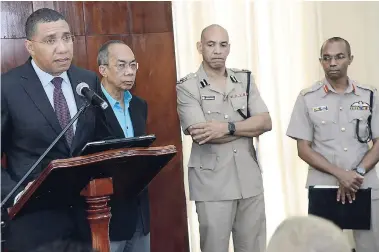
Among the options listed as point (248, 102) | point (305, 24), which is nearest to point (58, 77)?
point (248, 102)

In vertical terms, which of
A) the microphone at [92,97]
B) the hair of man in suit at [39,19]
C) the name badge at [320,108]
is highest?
the hair of man in suit at [39,19]

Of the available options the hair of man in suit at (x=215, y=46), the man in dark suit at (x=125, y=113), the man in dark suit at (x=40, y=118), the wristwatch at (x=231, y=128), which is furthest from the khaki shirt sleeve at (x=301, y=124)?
the man in dark suit at (x=40, y=118)

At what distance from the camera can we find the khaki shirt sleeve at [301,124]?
380 cm

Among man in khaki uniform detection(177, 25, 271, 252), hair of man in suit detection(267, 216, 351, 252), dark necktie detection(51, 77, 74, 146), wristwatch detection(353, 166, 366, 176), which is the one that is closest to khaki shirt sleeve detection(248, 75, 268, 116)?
man in khaki uniform detection(177, 25, 271, 252)

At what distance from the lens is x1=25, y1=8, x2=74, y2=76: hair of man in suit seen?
2943 mm

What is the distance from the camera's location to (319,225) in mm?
1367

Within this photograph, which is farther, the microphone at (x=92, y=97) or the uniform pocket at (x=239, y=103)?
the uniform pocket at (x=239, y=103)

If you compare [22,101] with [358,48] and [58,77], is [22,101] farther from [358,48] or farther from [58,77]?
[358,48]

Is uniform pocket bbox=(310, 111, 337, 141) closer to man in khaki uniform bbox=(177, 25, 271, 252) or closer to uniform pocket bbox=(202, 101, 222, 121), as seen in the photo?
man in khaki uniform bbox=(177, 25, 271, 252)

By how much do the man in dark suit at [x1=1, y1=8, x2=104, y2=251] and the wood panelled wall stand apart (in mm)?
820

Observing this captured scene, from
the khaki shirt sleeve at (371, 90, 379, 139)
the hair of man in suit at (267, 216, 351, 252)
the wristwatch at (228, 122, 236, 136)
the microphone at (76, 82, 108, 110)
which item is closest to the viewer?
the hair of man in suit at (267, 216, 351, 252)

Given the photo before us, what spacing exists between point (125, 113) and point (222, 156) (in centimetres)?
66

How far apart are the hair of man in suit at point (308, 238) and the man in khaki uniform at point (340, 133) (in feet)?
7.46

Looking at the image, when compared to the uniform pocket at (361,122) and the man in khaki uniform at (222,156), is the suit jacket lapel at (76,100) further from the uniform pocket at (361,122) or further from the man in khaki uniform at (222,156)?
the uniform pocket at (361,122)
